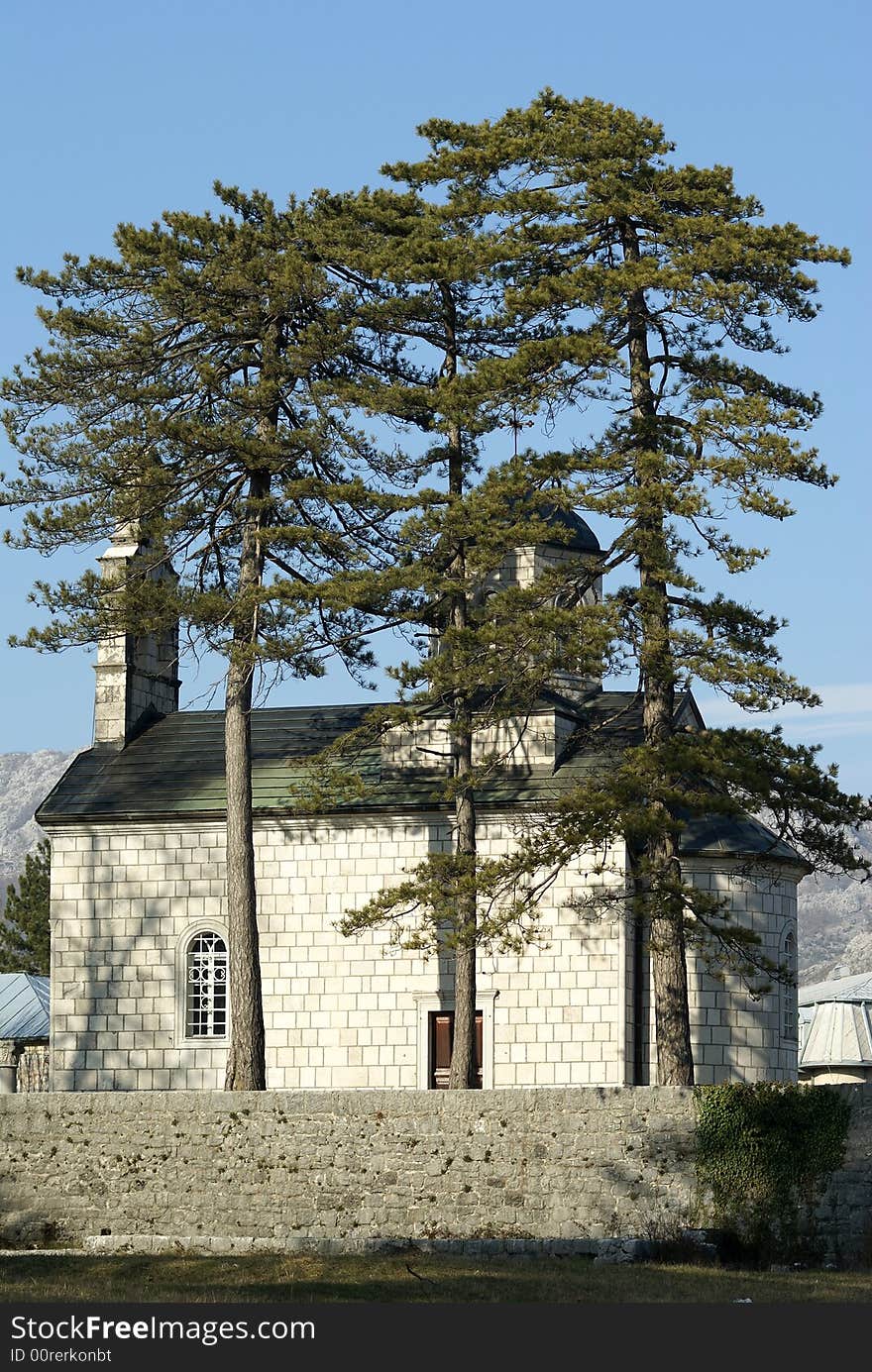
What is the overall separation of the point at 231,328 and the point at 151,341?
121cm

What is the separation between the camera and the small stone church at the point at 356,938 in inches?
1148

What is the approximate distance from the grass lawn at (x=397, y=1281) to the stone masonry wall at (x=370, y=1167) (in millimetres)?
1616

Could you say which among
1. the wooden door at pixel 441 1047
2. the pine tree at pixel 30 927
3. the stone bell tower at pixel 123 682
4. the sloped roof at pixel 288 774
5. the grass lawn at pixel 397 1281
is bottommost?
the grass lawn at pixel 397 1281

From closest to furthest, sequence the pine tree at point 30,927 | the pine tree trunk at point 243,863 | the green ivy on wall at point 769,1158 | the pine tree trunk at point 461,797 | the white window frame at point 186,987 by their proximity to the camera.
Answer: the green ivy on wall at point 769,1158 → the pine tree trunk at point 461,797 → the pine tree trunk at point 243,863 → the white window frame at point 186,987 → the pine tree at point 30,927

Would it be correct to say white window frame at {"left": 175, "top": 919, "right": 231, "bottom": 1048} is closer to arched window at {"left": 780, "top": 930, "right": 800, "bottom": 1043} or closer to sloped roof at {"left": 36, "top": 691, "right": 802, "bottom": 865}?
sloped roof at {"left": 36, "top": 691, "right": 802, "bottom": 865}

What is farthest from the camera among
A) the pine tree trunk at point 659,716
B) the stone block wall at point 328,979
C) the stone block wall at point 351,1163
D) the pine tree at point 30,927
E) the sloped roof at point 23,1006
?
the pine tree at point 30,927

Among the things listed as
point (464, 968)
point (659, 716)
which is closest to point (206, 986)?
point (464, 968)

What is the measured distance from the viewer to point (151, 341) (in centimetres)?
2839

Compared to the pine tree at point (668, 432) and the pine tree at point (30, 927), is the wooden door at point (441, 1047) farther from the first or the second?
the pine tree at point (30, 927)

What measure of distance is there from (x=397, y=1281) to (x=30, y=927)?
127 feet

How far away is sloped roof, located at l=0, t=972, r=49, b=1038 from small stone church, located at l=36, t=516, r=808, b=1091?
13.2 m

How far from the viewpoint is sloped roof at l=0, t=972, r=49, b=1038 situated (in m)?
45.0

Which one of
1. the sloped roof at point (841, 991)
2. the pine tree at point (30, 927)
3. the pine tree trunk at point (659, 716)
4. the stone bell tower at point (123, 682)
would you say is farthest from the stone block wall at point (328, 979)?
the sloped roof at point (841, 991)

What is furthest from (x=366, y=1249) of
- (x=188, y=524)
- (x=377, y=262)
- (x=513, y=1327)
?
(x=377, y=262)
